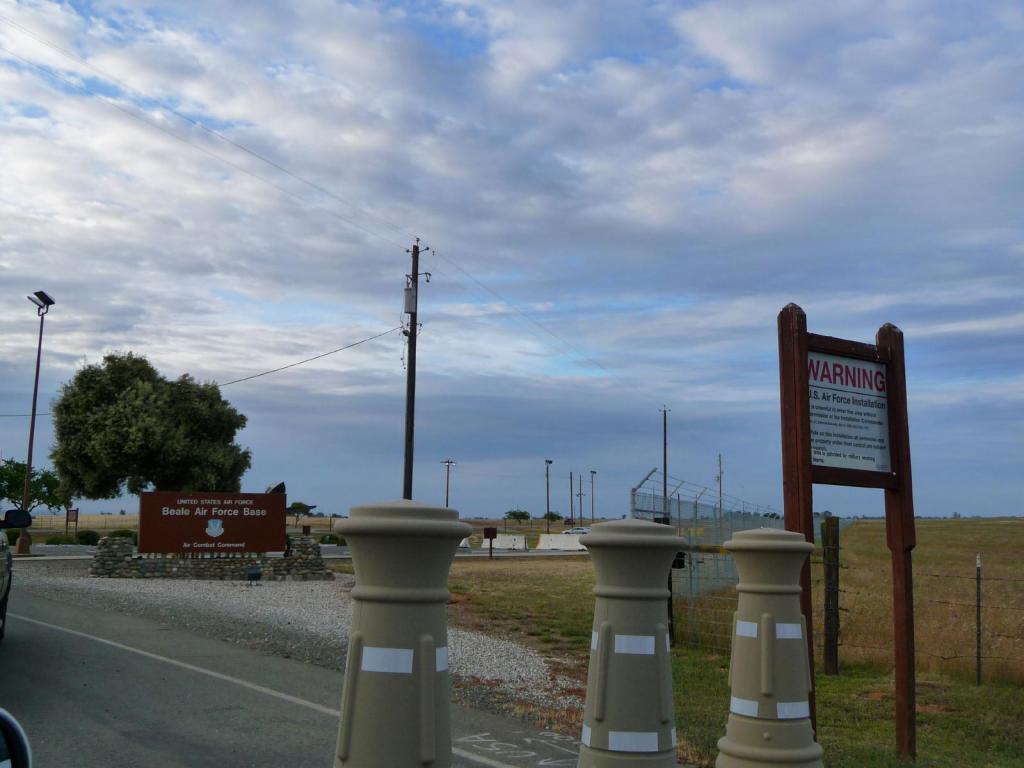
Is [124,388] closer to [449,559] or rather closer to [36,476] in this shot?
[449,559]

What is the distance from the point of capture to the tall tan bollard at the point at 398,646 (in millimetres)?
2867

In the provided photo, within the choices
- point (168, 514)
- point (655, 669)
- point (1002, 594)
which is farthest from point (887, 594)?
point (655, 669)

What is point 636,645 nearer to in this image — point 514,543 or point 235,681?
point 235,681

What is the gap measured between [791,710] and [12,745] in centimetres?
354

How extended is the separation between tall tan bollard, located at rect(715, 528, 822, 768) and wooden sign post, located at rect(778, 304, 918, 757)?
2.24 meters

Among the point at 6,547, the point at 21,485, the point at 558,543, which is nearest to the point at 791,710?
the point at 6,547

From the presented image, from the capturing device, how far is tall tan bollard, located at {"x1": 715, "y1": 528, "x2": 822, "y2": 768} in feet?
15.1

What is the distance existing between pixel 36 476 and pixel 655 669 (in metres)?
89.0

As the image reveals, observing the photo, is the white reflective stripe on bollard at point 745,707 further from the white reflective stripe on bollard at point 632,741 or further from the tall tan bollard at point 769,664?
the white reflective stripe on bollard at point 632,741

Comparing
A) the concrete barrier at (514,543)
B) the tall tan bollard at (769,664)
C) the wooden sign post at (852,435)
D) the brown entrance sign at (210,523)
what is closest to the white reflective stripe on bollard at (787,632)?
the tall tan bollard at (769,664)

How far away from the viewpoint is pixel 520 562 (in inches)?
1651

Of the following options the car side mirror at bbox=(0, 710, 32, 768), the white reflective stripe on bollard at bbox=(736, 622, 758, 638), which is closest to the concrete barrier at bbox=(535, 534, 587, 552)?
the white reflective stripe on bollard at bbox=(736, 622, 758, 638)

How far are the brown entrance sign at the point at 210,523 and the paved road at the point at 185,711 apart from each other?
13.8 metres

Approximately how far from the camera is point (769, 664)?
185 inches
